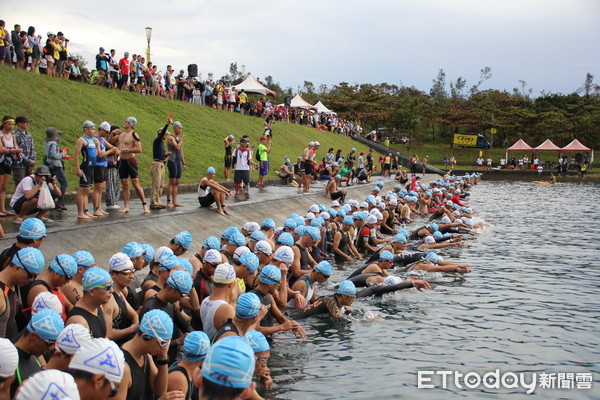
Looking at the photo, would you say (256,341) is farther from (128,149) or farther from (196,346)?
(128,149)

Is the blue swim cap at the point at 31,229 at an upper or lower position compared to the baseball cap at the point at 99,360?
upper

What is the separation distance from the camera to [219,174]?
73.0ft

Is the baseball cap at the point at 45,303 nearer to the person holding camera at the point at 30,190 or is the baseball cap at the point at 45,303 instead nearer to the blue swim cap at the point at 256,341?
the blue swim cap at the point at 256,341

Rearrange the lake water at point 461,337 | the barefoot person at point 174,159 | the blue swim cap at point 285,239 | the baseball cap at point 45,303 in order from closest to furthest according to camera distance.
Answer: the baseball cap at point 45,303 < the lake water at point 461,337 < the blue swim cap at point 285,239 < the barefoot person at point 174,159

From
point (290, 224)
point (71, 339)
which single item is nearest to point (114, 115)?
point (290, 224)

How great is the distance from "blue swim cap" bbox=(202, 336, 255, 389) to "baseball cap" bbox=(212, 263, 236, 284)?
3.13 metres

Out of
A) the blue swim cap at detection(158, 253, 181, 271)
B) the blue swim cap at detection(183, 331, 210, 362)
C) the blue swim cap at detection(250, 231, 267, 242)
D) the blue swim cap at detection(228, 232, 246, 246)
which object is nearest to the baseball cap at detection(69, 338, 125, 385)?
the blue swim cap at detection(183, 331, 210, 362)

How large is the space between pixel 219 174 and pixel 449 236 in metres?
9.73

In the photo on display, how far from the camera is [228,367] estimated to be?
3018mm

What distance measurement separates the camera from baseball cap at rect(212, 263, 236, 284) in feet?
20.4

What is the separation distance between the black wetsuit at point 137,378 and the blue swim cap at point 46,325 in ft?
2.04

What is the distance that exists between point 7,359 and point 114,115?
19.0 meters

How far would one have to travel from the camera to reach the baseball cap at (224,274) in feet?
20.4

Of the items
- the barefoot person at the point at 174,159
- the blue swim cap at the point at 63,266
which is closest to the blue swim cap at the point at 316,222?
the barefoot person at the point at 174,159
